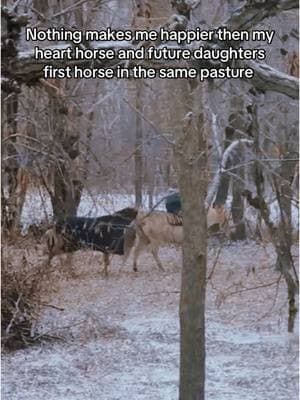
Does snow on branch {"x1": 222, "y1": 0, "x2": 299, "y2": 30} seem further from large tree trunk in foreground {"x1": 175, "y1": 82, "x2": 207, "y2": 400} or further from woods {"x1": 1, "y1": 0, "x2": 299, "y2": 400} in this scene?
large tree trunk in foreground {"x1": 175, "y1": 82, "x2": 207, "y2": 400}

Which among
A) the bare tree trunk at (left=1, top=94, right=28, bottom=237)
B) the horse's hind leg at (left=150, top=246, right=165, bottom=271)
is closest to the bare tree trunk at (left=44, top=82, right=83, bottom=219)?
the bare tree trunk at (left=1, top=94, right=28, bottom=237)

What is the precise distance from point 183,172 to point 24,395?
2136mm

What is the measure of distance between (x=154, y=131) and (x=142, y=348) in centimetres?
197

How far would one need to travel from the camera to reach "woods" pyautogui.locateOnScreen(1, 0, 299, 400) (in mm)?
3336

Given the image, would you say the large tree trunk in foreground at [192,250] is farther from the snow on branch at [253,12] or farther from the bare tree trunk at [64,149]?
the snow on branch at [253,12]

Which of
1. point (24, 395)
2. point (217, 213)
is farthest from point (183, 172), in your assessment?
point (217, 213)

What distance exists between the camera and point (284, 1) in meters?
3.26

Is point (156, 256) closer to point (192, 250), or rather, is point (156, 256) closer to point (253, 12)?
point (192, 250)

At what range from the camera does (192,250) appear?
5.52 m

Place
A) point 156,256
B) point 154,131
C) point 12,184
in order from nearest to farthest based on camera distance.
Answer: point 154,131
point 12,184
point 156,256

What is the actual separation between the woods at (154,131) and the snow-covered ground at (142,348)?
230 mm

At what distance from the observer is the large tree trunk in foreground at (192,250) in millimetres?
5406

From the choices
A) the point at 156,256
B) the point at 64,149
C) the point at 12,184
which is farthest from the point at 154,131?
the point at 156,256

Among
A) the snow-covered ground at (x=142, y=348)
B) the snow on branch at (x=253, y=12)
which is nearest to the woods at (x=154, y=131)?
the snow on branch at (x=253, y=12)
